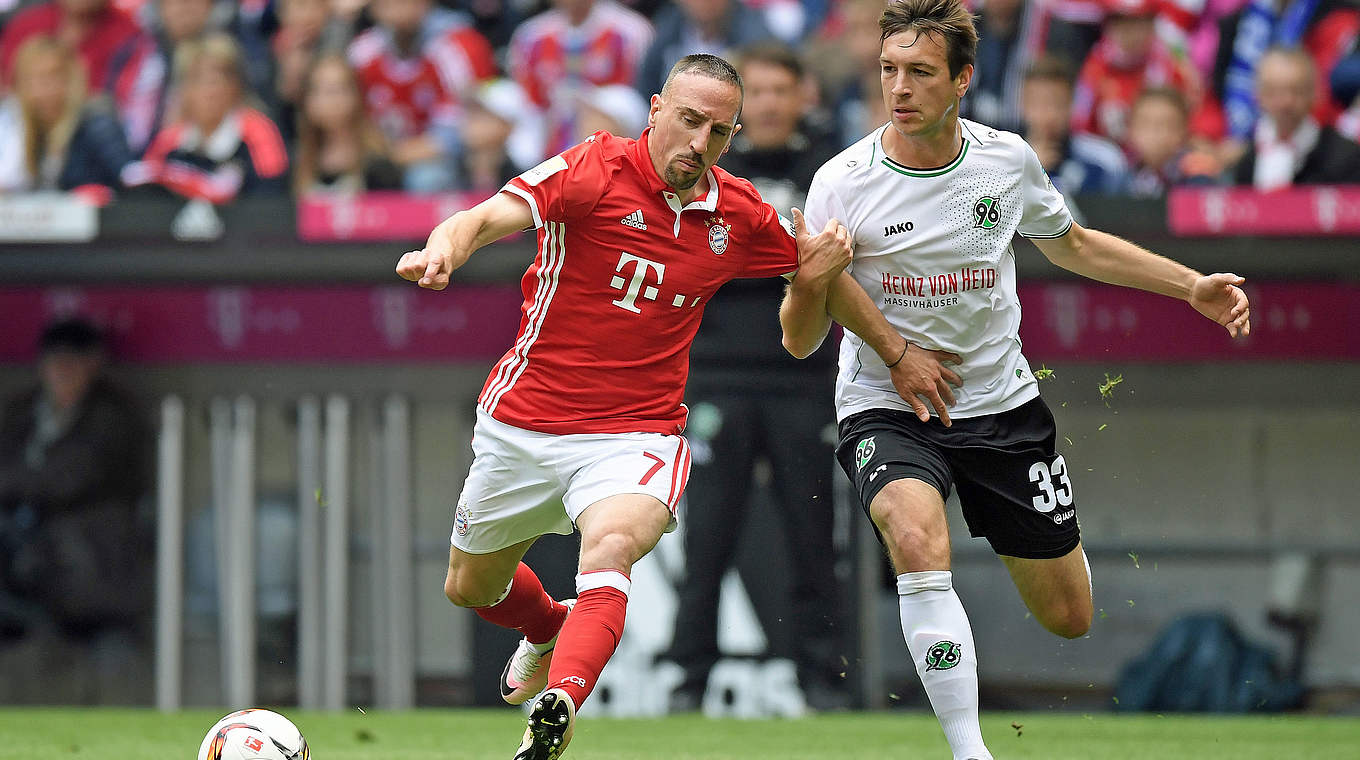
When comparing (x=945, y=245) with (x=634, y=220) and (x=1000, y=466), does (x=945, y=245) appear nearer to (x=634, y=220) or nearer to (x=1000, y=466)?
(x=1000, y=466)

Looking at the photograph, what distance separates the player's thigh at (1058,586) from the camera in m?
5.29

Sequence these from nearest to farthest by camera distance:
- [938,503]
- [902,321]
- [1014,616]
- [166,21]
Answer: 1. [938,503]
2. [902,321]
3. [1014,616]
4. [166,21]

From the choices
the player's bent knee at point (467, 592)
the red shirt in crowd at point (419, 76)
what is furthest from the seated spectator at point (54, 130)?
the player's bent knee at point (467, 592)

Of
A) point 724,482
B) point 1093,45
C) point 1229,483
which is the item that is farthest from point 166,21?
point 1229,483

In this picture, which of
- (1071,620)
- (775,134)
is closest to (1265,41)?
(775,134)

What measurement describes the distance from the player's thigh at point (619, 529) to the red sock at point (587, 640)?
0.05 m

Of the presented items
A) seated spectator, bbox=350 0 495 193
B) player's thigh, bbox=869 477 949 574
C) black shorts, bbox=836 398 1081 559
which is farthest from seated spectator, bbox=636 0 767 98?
A: player's thigh, bbox=869 477 949 574

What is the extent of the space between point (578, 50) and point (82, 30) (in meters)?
3.52

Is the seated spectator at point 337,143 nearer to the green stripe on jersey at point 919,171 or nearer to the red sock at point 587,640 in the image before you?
the green stripe on jersey at point 919,171

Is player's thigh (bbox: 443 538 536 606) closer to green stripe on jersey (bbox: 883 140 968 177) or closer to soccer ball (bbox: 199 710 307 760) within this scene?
soccer ball (bbox: 199 710 307 760)

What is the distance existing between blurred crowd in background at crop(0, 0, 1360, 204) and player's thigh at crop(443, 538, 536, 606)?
3.28 metres

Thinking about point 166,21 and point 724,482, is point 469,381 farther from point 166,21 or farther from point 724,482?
point 166,21

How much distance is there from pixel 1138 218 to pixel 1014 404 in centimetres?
322

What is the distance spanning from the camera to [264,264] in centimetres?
915
